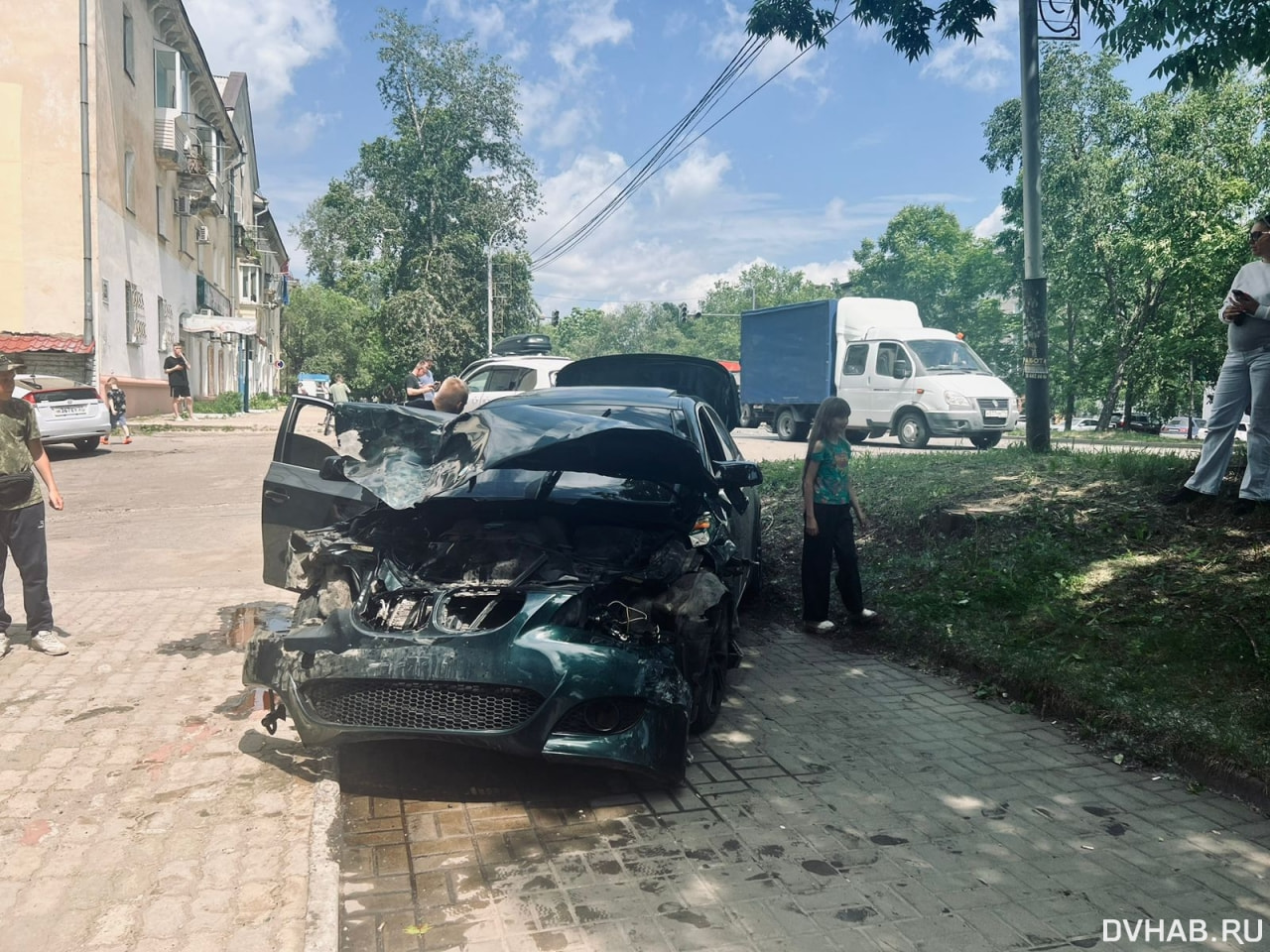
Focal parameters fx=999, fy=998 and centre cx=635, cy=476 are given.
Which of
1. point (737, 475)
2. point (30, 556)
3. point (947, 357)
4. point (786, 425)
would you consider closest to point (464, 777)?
point (737, 475)

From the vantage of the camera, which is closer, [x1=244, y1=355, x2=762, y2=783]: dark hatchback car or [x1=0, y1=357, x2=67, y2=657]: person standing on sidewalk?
[x1=244, y1=355, x2=762, y2=783]: dark hatchback car

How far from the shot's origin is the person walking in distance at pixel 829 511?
712 cm

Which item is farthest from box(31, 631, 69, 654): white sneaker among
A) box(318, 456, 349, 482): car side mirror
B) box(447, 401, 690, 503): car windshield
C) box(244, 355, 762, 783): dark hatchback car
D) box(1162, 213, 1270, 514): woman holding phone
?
box(1162, 213, 1270, 514): woman holding phone

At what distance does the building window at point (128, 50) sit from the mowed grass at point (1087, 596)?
84.2ft

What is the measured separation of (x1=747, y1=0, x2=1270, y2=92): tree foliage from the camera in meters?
6.76

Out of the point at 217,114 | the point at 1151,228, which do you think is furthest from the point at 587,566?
the point at 217,114

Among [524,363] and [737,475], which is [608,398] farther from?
[524,363]

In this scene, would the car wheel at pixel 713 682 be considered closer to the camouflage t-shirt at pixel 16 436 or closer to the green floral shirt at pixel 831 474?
the green floral shirt at pixel 831 474

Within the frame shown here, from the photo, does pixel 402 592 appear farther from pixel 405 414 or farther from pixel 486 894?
pixel 486 894

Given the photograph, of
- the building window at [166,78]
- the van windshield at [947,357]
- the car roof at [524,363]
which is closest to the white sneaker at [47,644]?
the car roof at [524,363]

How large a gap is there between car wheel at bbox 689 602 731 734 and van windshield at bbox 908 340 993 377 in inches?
597

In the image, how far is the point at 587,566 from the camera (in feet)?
15.1

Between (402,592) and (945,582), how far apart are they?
4.47m

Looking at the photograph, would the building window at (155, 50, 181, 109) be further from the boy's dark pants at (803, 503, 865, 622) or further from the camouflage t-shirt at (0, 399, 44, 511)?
the boy's dark pants at (803, 503, 865, 622)
